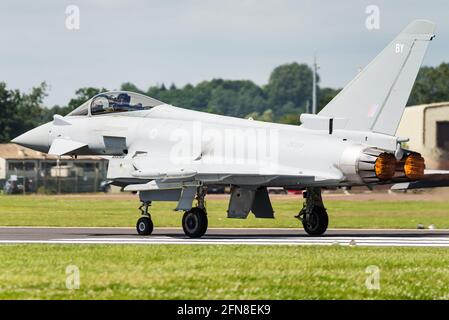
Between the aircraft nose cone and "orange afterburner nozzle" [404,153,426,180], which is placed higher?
the aircraft nose cone

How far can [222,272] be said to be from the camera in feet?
51.6

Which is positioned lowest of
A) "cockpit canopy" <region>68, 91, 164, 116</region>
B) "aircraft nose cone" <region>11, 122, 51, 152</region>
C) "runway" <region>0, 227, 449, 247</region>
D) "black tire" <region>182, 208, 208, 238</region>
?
"runway" <region>0, 227, 449, 247</region>

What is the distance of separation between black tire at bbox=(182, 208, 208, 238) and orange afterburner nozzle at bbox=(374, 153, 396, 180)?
458 cm

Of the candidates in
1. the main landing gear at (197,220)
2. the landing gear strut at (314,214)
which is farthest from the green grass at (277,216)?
the main landing gear at (197,220)

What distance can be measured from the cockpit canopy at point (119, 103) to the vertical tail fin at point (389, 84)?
5.82 metres

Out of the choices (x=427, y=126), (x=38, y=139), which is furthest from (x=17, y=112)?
(x=38, y=139)

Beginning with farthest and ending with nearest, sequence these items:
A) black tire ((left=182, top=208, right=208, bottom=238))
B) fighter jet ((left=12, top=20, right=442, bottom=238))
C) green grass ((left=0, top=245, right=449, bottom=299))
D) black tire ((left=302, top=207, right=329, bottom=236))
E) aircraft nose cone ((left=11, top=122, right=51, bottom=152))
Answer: aircraft nose cone ((left=11, top=122, right=51, bottom=152)) < black tire ((left=302, top=207, right=329, bottom=236)) < black tire ((left=182, top=208, right=208, bottom=238)) < fighter jet ((left=12, top=20, right=442, bottom=238)) < green grass ((left=0, top=245, right=449, bottom=299))

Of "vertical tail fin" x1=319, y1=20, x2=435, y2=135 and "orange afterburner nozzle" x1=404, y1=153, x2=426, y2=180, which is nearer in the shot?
"orange afterburner nozzle" x1=404, y1=153, x2=426, y2=180

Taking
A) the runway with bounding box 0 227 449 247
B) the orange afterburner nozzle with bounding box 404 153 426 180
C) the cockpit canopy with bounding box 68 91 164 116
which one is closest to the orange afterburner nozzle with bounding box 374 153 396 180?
the orange afterburner nozzle with bounding box 404 153 426 180

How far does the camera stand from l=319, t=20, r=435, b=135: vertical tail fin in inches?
979

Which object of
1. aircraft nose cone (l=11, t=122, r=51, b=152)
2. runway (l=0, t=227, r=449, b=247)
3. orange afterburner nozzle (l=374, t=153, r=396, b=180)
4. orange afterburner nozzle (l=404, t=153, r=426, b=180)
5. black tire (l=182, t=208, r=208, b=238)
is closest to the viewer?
runway (l=0, t=227, r=449, b=247)

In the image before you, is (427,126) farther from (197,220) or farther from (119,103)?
(197,220)

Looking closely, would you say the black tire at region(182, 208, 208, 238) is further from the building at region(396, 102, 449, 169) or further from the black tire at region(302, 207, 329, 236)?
the building at region(396, 102, 449, 169)
